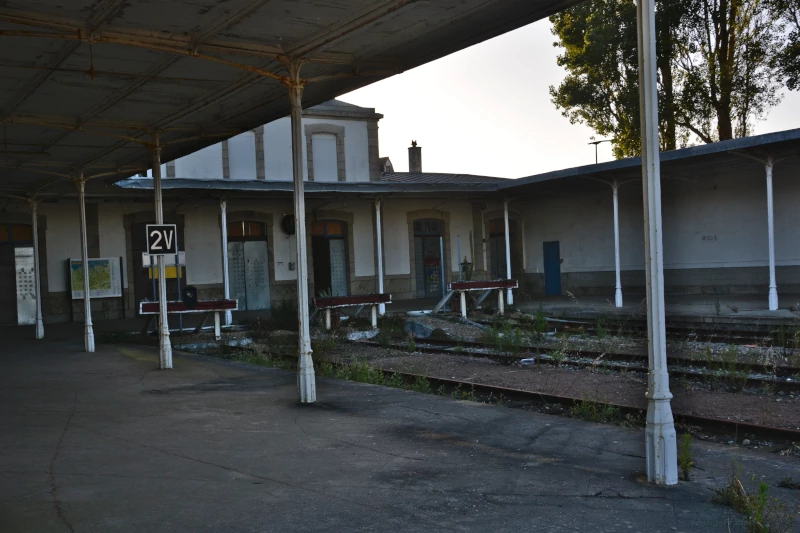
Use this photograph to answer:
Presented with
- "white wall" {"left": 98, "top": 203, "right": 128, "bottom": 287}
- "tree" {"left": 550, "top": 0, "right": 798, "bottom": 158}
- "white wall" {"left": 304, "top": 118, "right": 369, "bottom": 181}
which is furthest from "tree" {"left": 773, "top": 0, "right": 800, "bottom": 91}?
"white wall" {"left": 98, "top": 203, "right": 128, "bottom": 287}

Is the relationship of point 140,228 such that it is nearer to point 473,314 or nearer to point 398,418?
point 473,314

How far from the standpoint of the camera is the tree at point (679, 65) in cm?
2519

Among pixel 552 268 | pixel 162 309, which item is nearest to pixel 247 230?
pixel 552 268

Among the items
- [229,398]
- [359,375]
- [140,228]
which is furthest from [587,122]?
[229,398]

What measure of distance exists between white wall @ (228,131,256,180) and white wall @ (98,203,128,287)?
3.84 meters

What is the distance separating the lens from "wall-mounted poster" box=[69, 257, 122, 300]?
1986cm

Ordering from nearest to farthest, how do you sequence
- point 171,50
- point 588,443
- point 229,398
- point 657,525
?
point 657,525 → point 588,443 → point 171,50 → point 229,398

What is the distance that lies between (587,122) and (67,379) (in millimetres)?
22992

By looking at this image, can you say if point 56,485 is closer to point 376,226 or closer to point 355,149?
point 376,226

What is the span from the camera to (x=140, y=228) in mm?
20953

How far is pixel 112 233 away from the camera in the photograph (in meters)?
20.5

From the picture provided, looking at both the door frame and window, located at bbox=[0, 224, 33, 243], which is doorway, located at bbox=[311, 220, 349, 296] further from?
window, located at bbox=[0, 224, 33, 243]

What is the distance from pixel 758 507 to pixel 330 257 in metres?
20.2

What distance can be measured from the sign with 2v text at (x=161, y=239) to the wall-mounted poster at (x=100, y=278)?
10036 mm
